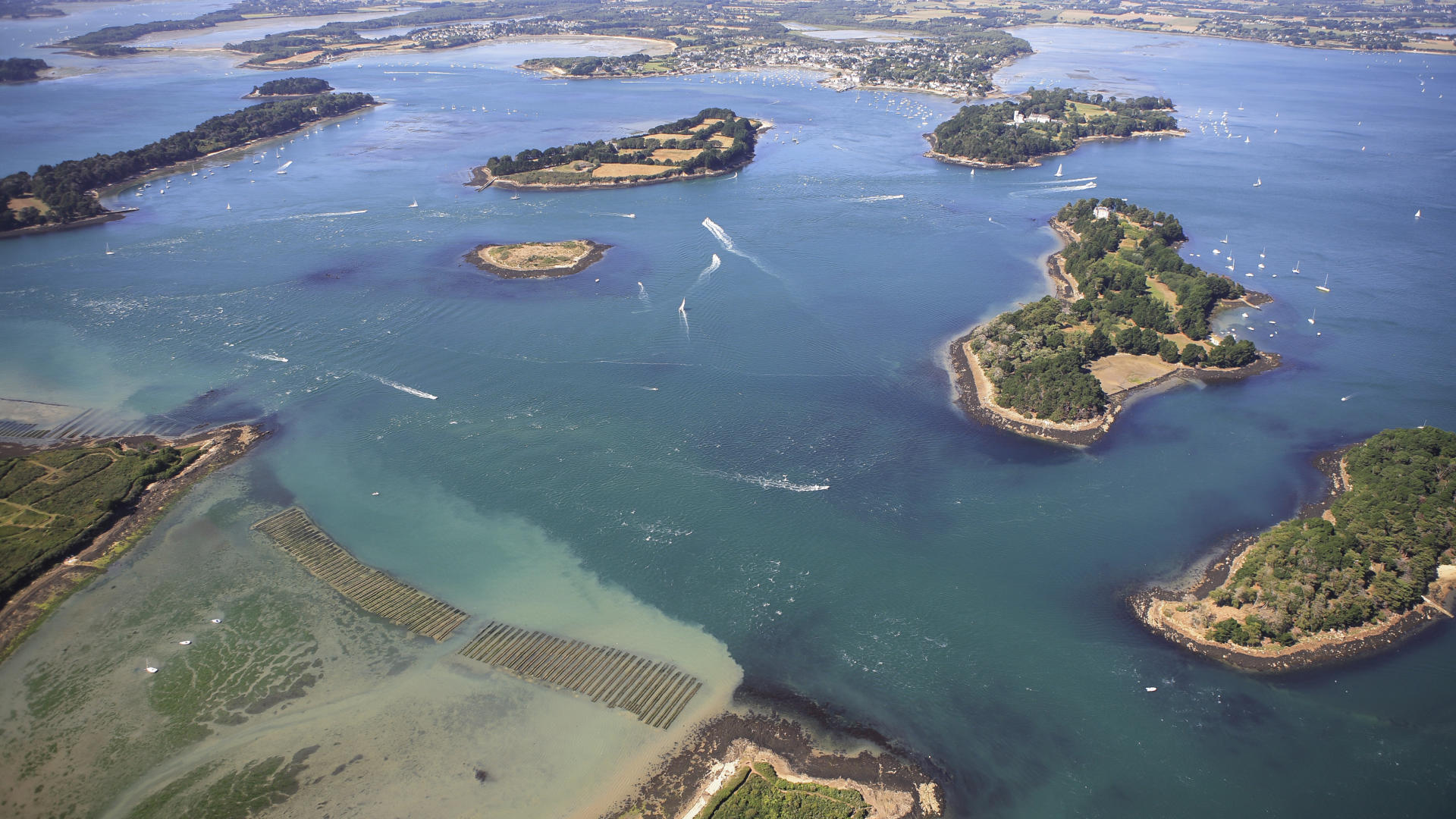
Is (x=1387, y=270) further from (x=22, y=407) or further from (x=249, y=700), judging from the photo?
(x=22, y=407)

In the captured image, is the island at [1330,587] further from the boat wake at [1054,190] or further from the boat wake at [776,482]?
the boat wake at [1054,190]

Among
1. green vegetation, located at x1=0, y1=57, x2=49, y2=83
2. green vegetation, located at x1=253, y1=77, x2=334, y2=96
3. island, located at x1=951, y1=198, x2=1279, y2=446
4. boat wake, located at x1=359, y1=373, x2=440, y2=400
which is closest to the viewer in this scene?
island, located at x1=951, y1=198, x2=1279, y2=446

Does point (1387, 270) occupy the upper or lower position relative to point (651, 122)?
lower

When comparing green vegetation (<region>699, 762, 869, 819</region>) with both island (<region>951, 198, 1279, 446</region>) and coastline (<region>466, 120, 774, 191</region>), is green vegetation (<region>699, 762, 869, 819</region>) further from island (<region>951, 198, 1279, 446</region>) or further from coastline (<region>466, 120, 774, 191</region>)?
coastline (<region>466, 120, 774, 191</region>)

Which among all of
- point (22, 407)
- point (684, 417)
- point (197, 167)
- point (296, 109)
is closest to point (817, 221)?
point (684, 417)

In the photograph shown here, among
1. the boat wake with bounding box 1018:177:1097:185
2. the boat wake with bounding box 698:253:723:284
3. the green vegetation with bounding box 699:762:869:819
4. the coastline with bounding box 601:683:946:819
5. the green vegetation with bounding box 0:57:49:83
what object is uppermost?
the green vegetation with bounding box 0:57:49:83

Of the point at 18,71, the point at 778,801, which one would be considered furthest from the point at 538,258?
the point at 18,71

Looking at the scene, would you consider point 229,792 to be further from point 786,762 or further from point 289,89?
point 289,89

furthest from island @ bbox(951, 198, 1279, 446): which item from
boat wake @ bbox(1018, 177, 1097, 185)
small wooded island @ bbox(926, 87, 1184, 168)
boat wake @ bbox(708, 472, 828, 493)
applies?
small wooded island @ bbox(926, 87, 1184, 168)
